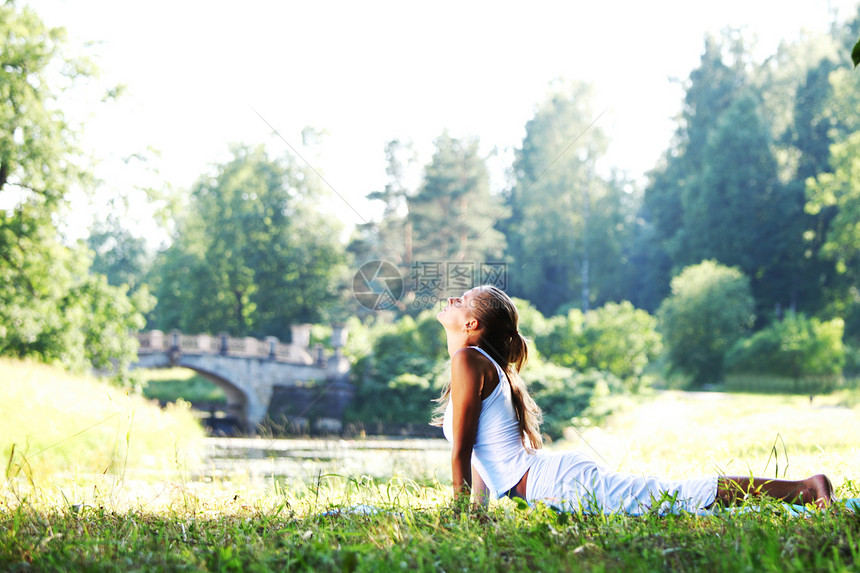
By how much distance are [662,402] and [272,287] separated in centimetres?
1808

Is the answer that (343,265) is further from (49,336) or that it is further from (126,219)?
(49,336)

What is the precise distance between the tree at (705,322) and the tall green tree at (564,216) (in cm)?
352

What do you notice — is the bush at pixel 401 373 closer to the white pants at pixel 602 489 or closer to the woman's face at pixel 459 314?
the woman's face at pixel 459 314

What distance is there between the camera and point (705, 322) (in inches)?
943

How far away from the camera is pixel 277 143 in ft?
95.9

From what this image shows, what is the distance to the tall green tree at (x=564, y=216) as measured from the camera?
20484 mm

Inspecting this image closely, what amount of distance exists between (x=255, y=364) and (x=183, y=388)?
658 cm

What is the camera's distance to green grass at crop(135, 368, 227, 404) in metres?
26.5

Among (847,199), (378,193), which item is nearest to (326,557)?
(378,193)

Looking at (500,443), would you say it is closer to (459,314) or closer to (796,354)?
(459,314)

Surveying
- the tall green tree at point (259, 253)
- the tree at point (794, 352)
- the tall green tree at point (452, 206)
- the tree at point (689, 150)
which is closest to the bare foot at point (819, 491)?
the tall green tree at point (452, 206)

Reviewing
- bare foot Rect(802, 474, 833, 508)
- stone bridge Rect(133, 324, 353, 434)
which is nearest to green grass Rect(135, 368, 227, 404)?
stone bridge Rect(133, 324, 353, 434)

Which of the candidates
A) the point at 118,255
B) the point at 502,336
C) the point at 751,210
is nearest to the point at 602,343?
the point at 751,210

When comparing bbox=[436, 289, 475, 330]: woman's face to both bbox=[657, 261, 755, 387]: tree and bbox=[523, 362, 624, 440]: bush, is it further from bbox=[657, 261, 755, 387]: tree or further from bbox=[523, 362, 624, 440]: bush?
bbox=[657, 261, 755, 387]: tree
